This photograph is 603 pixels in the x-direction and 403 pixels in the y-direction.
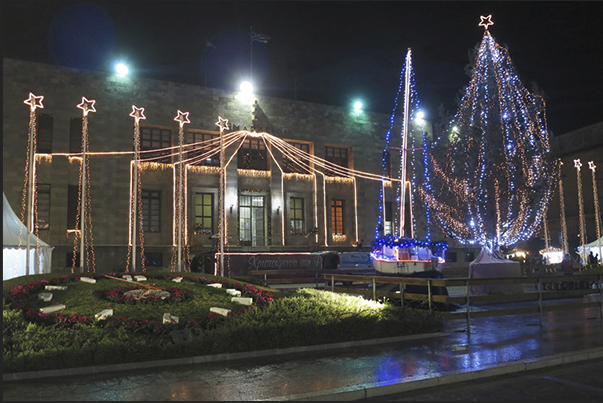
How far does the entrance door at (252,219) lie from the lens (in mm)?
36375

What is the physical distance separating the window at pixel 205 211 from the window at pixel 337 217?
33.0ft

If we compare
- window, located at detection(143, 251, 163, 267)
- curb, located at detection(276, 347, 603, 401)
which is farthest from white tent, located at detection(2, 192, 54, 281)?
curb, located at detection(276, 347, 603, 401)

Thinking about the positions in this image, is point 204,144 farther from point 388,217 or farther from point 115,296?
point 115,296

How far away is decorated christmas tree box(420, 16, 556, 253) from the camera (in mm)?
21875

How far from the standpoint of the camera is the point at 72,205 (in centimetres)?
3127

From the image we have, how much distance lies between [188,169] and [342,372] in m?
28.4

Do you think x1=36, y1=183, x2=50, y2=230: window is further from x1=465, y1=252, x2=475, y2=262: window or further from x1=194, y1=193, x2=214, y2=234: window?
x1=465, y1=252, x2=475, y2=262: window

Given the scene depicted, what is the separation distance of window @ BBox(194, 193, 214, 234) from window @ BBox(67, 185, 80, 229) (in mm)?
7649

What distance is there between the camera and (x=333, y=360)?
29.4 feet

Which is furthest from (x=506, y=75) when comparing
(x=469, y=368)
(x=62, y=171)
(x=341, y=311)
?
(x=62, y=171)

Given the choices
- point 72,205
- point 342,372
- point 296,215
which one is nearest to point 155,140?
point 72,205

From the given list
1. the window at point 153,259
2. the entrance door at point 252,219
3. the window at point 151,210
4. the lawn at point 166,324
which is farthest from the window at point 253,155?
the lawn at point 166,324

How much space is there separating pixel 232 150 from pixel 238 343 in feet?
91.7

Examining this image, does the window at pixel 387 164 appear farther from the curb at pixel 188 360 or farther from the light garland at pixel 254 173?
the curb at pixel 188 360
